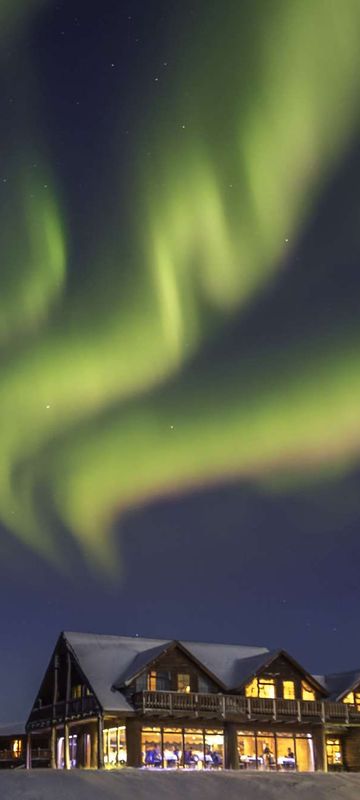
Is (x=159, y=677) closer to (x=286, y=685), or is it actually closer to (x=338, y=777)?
(x=286, y=685)

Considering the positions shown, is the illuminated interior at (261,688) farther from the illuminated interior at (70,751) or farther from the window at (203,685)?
the illuminated interior at (70,751)

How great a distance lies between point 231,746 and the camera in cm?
5541

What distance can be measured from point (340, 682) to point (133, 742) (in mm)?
Answer: 16841

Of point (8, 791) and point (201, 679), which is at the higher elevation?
point (201, 679)

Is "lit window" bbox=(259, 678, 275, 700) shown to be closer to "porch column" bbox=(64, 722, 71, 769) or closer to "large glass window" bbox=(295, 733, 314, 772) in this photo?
"large glass window" bbox=(295, 733, 314, 772)

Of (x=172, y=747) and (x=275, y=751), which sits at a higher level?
(x=172, y=747)

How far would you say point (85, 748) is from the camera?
55.4 m

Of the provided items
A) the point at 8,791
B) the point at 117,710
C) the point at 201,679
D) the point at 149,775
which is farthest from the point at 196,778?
the point at 201,679

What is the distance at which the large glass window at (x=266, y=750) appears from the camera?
2211 inches

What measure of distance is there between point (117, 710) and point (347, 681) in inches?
708

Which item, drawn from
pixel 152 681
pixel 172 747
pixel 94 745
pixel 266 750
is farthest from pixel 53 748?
pixel 266 750

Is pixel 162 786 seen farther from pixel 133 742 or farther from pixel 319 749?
pixel 319 749

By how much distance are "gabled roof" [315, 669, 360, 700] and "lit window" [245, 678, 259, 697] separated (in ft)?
18.7

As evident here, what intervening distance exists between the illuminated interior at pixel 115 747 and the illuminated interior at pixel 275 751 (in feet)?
23.6
